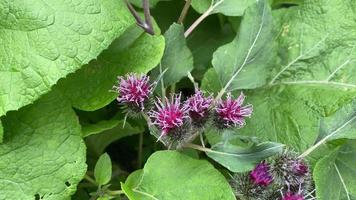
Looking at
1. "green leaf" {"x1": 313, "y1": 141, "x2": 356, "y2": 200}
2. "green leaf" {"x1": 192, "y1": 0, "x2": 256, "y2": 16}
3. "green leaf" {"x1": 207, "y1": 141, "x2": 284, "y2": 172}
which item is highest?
"green leaf" {"x1": 192, "y1": 0, "x2": 256, "y2": 16}

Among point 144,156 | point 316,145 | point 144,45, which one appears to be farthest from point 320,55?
point 144,156

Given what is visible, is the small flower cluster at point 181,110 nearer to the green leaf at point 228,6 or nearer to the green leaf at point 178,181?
the green leaf at point 178,181

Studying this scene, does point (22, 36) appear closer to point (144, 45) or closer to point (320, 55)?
point (144, 45)

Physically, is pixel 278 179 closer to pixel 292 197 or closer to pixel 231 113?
pixel 292 197

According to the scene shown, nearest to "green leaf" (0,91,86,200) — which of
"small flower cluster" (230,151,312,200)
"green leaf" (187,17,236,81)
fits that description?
"small flower cluster" (230,151,312,200)

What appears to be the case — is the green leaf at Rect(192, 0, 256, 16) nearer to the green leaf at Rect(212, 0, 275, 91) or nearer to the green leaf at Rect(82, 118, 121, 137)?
the green leaf at Rect(212, 0, 275, 91)

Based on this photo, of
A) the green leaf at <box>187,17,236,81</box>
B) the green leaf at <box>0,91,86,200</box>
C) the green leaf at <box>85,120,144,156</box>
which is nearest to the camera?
the green leaf at <box>0,91,86,200</box>
